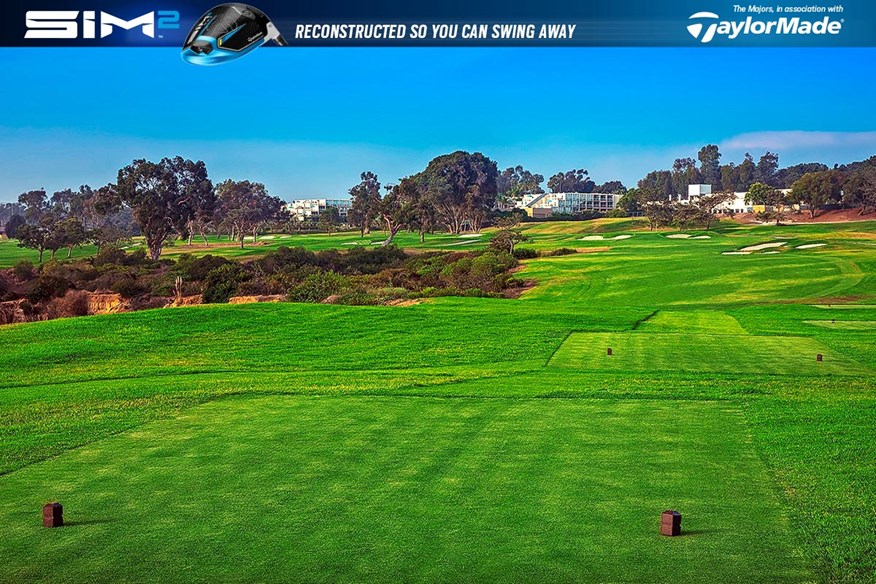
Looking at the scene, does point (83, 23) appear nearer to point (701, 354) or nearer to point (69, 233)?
point (69, 233)

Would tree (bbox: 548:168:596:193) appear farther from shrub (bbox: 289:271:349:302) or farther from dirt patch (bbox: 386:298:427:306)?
shrub (bbox: 289:271:349:302)

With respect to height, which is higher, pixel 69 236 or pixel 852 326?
pixel 69 236

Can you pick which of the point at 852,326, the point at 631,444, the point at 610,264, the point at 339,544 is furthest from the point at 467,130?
the point at 339,544

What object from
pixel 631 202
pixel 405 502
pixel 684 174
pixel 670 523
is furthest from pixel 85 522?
pixel 631 202

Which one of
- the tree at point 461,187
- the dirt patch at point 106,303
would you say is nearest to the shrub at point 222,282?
the dirt patch at point 106,303

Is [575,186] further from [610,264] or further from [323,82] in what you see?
[323,82]

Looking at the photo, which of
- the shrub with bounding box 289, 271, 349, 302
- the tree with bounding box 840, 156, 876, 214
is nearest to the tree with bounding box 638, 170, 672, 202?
the tree with bounding box 840, 156, 876, 214
